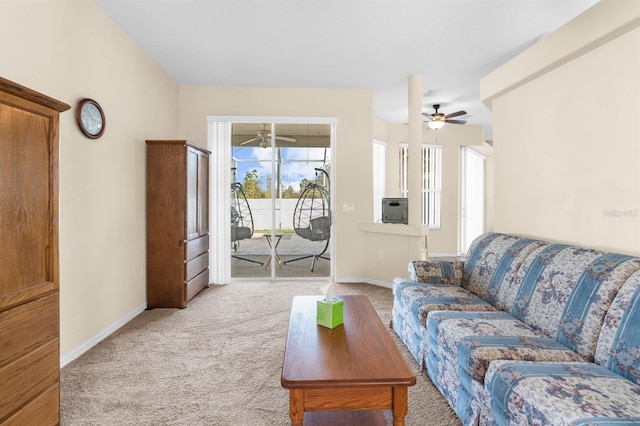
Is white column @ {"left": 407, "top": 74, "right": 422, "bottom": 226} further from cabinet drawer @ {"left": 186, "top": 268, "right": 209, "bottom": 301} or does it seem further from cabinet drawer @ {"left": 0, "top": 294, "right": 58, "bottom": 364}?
cabinet drawer @ {"left": 0, "top": 294, "right": 58, "bottom": 364}

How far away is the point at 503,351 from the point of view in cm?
169

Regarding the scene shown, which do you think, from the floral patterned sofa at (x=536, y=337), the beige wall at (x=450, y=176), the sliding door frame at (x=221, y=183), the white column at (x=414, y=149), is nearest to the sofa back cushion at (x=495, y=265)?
the floral patterned sofa at (x=536, y=337)

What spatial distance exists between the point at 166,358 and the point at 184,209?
1.68m

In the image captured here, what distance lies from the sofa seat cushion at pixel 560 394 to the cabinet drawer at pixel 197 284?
3341mm

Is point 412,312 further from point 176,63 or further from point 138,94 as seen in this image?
point 176,63

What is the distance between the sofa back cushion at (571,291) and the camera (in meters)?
1.73

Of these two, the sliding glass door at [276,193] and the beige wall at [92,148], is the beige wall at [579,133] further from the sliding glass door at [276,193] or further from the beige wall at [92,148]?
the beige wall at [92,148]

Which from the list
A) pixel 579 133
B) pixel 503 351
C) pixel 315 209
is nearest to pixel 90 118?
pixel 315 209

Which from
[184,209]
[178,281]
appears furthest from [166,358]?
[184,209]

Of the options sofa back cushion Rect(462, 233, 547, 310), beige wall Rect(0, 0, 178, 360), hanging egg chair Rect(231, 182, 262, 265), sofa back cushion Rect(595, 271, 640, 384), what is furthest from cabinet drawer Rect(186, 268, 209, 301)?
sofa back cushion Rect(595, 271, 640, 384)

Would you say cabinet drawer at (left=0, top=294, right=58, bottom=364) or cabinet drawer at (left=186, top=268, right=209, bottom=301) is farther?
cabinet drawer at (left=186, top=268, right=209, bottom=301)

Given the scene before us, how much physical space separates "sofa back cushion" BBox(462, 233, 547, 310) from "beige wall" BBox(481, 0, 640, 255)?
26 centimetres

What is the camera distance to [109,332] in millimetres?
3127

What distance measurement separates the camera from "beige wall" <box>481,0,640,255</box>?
2029 millimetres
